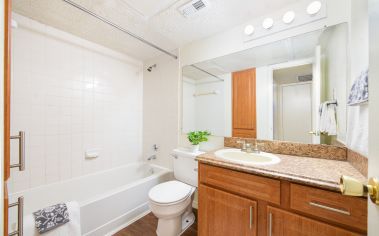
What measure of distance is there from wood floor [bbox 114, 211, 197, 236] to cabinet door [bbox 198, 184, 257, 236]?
1.59 feet

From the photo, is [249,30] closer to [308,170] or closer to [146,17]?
[146,17]

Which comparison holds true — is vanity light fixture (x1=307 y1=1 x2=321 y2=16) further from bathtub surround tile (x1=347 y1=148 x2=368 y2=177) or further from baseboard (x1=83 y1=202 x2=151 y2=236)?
baseboard (x1=83 y1=202 x2=151 y2=236)

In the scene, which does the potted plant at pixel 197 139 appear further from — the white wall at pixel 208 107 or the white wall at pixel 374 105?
the white wall at pixel 374 105

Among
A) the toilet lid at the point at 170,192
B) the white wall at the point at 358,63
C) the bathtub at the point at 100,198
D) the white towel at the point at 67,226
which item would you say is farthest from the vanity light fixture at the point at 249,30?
the white towel at the point at 67,226

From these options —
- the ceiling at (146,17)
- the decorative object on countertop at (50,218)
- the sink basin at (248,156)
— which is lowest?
the decorative object on countertop at (50,218)

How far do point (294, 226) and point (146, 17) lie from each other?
6.61ft

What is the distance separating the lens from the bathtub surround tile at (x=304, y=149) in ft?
3.77

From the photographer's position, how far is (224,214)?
111cm

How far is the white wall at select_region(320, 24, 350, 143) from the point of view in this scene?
1128 mm

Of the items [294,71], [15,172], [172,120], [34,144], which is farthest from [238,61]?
[15,172]

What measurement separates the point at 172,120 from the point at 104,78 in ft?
3.74

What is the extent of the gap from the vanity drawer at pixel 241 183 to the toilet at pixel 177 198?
1.32 feet

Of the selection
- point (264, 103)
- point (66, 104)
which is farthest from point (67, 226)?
point (264, 103)

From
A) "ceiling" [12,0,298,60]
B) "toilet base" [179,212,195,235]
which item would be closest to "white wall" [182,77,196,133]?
"ceiling" [12,0,298,60]
